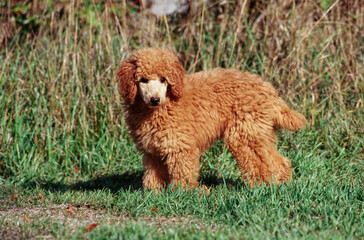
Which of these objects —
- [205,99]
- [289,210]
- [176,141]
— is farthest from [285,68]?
[289,210]

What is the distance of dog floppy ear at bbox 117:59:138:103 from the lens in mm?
4457

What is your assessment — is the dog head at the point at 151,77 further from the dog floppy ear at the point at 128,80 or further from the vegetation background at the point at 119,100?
the vegetation background at the point at 119,100

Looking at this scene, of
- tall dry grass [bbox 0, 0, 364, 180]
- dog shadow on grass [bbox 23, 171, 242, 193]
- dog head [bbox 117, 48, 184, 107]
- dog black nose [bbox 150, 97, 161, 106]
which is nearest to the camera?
dog black nose [bbox 150, 97, 161, 106]

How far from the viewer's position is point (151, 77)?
14.5ft

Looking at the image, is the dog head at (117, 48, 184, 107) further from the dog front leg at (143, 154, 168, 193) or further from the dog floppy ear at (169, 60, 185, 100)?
the dog front leg at (143, 154, 168, 193)

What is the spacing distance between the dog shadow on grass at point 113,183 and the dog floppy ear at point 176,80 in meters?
1.35

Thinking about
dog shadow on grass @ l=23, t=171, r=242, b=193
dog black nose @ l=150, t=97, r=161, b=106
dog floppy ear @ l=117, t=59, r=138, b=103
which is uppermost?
dog floppy ear @ l=117, t=59, r=138, b=103

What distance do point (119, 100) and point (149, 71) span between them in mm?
1906

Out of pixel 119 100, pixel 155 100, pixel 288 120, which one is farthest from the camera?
pixel 119 100

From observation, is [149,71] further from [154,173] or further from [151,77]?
[154,173]

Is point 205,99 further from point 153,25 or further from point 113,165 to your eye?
point 153,25

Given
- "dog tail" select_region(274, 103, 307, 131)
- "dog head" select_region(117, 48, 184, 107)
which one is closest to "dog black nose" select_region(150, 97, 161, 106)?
"dog head" select_region(117, 48, 184, 107)

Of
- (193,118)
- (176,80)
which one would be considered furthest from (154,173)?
(176,80)

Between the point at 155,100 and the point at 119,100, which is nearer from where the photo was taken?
the point at 155,100
